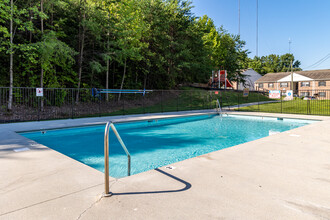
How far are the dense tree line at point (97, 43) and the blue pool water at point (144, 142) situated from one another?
652 centimetres

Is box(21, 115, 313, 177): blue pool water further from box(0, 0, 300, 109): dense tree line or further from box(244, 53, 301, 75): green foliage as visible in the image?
box(244, 53, 301, 75): green foliage

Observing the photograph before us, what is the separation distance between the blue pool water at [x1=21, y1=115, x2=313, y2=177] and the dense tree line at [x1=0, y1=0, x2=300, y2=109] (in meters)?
6.52

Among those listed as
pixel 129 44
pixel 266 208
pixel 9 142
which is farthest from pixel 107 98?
pixel 266 208

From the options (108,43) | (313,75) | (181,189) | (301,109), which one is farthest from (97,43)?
(313,75)

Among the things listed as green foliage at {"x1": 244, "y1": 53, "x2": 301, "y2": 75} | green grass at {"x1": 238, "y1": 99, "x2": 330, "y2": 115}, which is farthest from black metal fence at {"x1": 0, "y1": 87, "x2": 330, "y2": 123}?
green foliage at {"x1": 244, "y1": 53, "x2": 301, "y2": 75}

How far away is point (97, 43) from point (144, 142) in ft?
44.5

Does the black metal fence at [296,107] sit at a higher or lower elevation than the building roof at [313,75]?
lower

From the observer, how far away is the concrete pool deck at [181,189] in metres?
2.21

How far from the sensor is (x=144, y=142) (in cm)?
801

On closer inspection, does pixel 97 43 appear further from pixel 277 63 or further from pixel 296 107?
pixel 277 63

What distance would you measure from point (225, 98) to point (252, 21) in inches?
443

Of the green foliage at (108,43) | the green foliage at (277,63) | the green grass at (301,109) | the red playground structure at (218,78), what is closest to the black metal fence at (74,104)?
the green grass at (301,109)

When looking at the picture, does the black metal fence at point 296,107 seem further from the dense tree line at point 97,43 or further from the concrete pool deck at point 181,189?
the concrete pool deck at point 181,189

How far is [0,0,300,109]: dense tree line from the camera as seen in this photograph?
12.8 m
